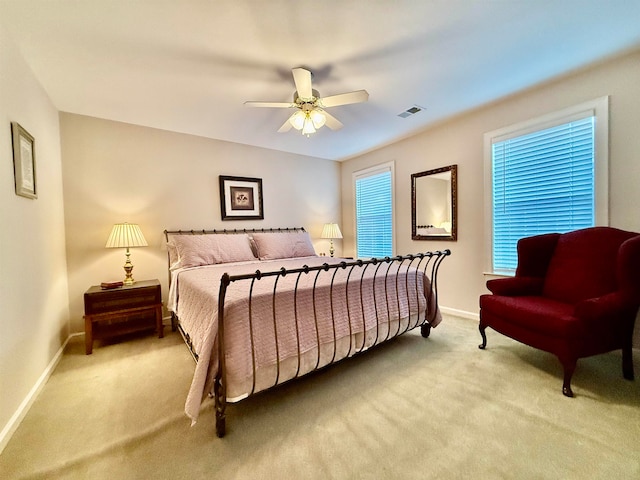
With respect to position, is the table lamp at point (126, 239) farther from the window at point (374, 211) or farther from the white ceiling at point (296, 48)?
the window at point (374, 211)

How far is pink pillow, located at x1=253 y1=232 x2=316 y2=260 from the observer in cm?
357

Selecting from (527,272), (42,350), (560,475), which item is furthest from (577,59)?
(42,350)

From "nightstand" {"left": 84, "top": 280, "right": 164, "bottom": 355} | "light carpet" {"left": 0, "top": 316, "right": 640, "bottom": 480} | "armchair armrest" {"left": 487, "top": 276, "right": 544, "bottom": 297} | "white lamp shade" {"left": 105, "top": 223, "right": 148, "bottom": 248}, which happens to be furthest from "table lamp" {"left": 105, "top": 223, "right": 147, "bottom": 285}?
"armchair armrest" {"left": 487, "top": 276, "right": 544, "bottom": 297}

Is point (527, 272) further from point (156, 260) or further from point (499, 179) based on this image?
point (156, 260)

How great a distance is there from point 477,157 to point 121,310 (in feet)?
14.3

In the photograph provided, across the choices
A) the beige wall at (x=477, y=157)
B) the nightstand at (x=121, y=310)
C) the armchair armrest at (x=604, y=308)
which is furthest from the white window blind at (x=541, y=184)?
the nightstand at (x=121, y=310)

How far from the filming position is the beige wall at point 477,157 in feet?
7.12

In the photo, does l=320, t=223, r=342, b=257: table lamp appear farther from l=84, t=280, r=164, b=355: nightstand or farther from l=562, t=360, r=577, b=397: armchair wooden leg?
l=562, t=360, r=577, b=397: armchair wooden leg

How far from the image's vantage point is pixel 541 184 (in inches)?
104

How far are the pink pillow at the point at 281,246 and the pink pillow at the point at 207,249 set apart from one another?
0.17 metres

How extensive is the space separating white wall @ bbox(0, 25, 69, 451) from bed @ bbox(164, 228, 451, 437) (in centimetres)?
98

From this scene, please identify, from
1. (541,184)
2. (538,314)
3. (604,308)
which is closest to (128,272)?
(538,314)

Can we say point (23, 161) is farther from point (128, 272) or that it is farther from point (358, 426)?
point (358, 426)

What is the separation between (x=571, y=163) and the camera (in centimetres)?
246
